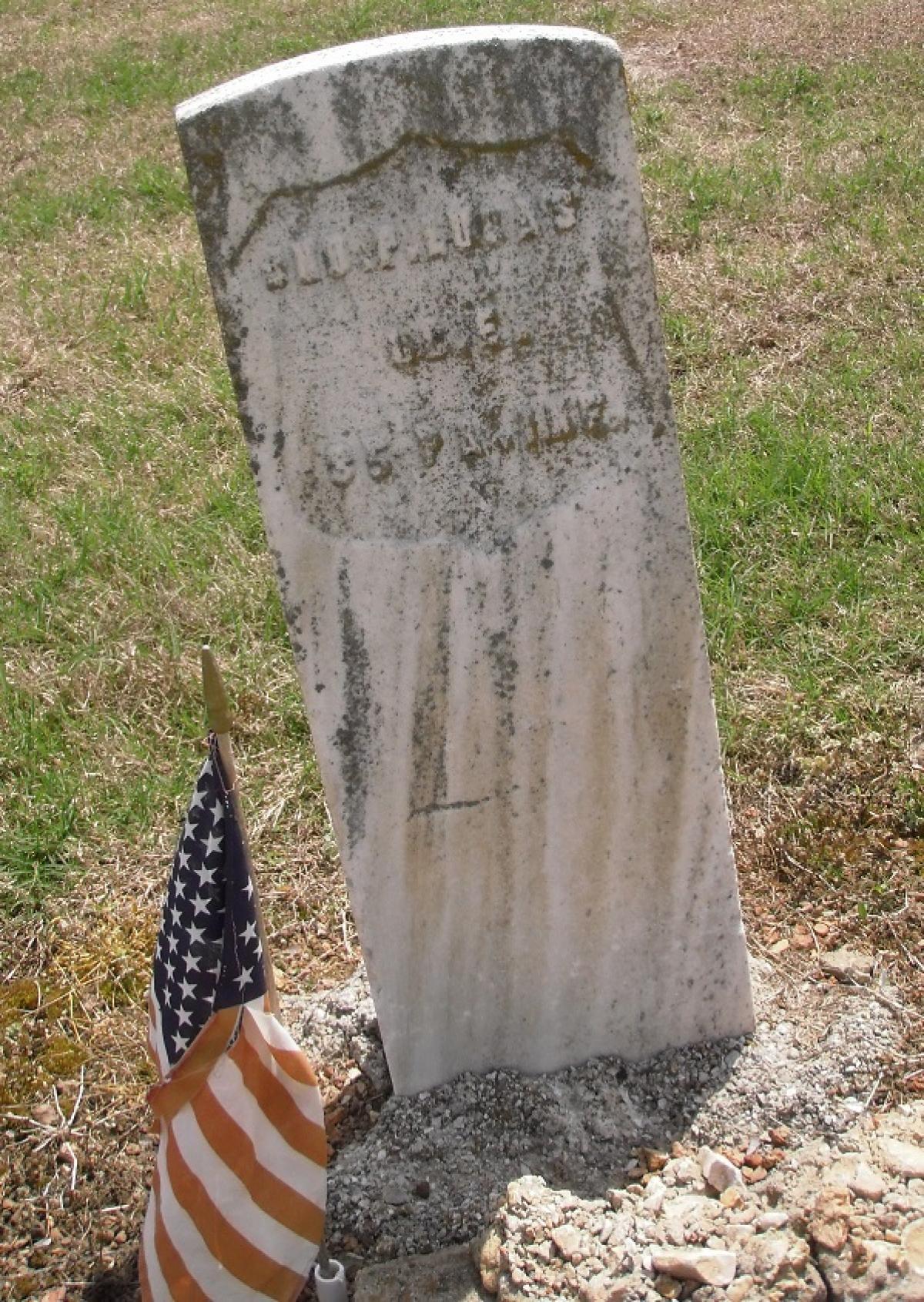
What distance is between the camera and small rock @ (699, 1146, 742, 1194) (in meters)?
2.16

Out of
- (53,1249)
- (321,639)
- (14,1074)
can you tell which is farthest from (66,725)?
(321,639)

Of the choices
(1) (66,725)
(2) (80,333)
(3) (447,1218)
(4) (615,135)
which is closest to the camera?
(4) (615,135)

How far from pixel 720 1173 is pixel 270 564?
2392 millimetres

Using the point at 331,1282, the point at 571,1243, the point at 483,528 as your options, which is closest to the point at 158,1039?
the point at 331,1282

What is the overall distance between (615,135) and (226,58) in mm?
8126

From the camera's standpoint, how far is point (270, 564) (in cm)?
405

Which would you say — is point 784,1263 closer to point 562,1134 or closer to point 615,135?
point 562,1134

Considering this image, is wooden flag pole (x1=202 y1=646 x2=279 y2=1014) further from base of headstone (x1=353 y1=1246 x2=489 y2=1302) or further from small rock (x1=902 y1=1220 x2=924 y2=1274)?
small rock (x1=902 y1=1220 x2=924 y2=1274)

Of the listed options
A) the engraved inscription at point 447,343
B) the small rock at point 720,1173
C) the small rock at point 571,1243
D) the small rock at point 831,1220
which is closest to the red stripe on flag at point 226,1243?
the small rock at point 571,1243

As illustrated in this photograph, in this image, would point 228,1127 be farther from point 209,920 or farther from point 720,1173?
point 720,1173

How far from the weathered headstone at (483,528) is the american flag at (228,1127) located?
217 millimetres

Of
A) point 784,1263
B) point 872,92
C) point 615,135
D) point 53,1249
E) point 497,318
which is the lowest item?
point 53,1249

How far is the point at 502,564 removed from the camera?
6.77 feet

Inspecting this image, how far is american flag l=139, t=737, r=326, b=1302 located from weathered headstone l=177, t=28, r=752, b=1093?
0.22 m
